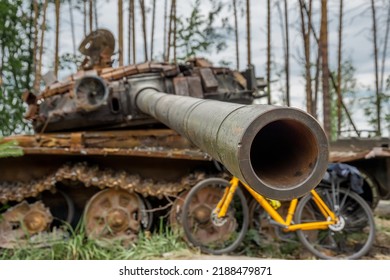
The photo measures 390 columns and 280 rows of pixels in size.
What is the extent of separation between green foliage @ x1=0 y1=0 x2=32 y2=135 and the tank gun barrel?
925 centimetres

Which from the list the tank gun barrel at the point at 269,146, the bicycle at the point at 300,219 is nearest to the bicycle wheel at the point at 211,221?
the bicycle at the point at 300,219

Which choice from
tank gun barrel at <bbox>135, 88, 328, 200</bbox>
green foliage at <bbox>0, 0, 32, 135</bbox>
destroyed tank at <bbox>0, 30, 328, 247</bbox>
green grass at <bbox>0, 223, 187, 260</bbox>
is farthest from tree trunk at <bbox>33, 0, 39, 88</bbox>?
tank gun barrel at <bbox>135, 88, 328, 200</bbox>

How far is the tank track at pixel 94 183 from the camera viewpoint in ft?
14.2

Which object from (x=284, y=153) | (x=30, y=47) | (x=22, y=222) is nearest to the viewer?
(x=284, y=153)

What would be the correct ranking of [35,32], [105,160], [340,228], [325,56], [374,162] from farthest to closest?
[35,32] < [325,56] < [105,160] < [374,162] < [340,228]

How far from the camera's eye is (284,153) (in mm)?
1163

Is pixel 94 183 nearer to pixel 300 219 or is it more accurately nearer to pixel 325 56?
pixel 300 219

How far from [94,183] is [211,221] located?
1.20 metres

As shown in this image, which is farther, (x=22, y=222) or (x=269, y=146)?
(x=22, y=222)

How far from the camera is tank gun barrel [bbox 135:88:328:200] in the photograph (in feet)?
3.17

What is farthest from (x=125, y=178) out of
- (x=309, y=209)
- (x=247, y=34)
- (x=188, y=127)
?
(x=247, y=34)

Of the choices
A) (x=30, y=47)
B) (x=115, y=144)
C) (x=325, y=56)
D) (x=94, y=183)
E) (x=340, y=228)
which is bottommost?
(x=340, y=228)

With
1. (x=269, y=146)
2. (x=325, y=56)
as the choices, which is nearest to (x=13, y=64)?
(x=325, y=56)

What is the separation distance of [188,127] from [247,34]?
10.0 meters
